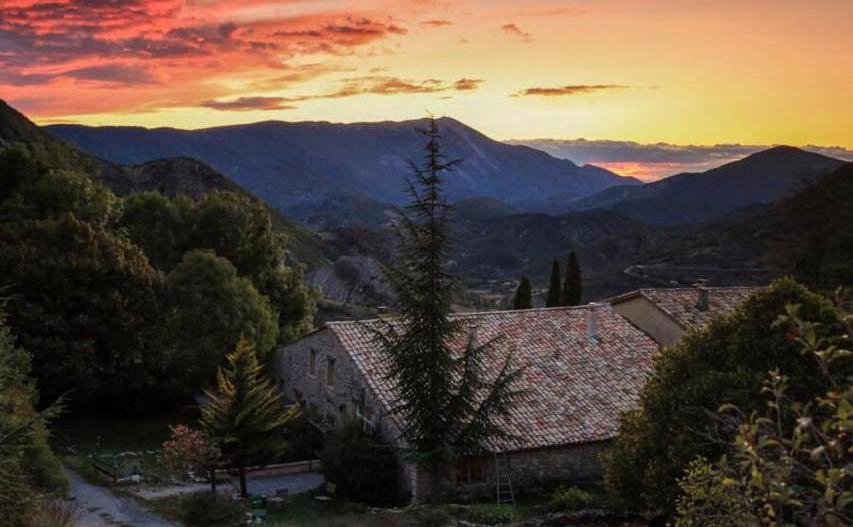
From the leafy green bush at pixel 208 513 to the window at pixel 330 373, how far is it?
1060cm

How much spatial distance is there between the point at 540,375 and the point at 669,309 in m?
8.81

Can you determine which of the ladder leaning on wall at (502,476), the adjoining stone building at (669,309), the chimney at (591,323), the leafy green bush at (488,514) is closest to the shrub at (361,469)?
the ladder leaning on wall at (502,476)

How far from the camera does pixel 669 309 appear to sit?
36.0 m

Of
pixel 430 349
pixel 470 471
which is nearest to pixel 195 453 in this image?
pixel 430 349

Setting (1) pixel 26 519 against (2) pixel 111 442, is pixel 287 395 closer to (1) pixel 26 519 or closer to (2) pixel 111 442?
(2) pixel 111 442

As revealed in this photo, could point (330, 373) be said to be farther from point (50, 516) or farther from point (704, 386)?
point (704, 386)

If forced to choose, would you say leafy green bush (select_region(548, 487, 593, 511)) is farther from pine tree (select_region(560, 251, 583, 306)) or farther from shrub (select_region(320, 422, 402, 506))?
pine tree (select_region(560, 251, 583, 306))

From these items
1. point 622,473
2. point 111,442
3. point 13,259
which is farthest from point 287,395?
point 622,473

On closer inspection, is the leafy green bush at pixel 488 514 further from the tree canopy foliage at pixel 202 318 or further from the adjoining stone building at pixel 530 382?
the tree canopy foliage at pixel 202 318

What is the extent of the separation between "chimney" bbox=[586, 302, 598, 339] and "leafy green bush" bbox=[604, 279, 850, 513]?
13552mm

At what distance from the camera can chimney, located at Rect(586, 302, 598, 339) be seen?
115 ft

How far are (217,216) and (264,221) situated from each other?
138 inches

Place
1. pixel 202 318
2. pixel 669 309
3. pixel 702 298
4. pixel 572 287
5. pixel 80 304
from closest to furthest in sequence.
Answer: pixel 80 304
pixel 669 309
pixel 702 298
pixel 202 318
pixel 572 287

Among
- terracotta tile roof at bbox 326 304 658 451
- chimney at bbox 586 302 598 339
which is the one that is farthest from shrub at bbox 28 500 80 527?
chimney at bbox 586 302 598 339
